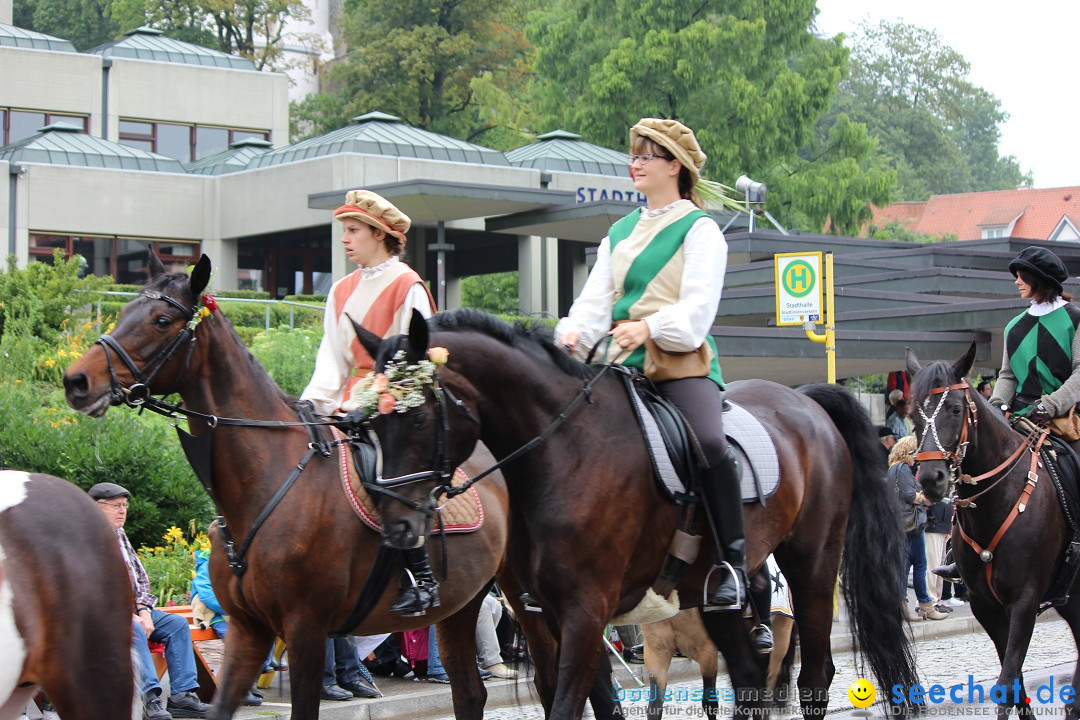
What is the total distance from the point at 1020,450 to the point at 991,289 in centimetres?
1756

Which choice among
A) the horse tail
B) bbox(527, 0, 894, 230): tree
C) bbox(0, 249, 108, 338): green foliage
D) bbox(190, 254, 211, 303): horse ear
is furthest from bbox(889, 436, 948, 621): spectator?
bbox(527, 0, 894, 230): tree

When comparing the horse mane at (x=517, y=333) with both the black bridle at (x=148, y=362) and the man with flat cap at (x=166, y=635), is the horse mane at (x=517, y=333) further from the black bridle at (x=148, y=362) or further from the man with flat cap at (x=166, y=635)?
the man with flat cap at (x=166, y=635)

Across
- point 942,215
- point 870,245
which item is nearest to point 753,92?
point 870,245

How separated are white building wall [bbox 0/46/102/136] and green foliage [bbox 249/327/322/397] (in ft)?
99.2

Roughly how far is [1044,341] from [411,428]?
17.8 feet

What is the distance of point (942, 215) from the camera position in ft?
290

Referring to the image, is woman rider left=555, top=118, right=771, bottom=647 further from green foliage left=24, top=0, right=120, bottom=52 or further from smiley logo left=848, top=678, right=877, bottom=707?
green foliage left=24, top=0, right=120, bottom=52

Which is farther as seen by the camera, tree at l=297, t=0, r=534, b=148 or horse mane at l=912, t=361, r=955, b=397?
tree at l=297, t=0, r=534, b=148

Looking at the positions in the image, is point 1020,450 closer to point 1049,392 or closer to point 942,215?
point 1049,392

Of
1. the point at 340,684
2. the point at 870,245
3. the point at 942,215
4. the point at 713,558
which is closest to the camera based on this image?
the point at 713,558

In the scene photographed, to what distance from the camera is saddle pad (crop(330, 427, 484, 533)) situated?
668cm

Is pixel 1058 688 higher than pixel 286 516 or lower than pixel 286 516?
lower

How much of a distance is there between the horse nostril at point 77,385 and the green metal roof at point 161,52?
44.7m

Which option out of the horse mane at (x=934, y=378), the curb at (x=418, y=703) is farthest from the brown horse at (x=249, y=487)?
the horse mane at (x=934, y=378)
